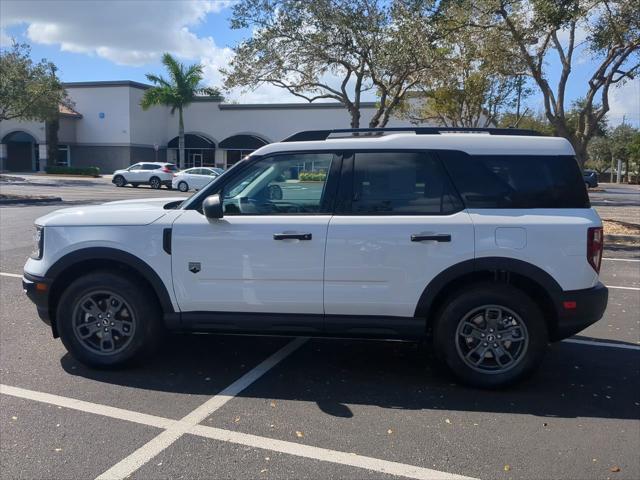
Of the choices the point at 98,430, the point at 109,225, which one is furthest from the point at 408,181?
the point at 98,430

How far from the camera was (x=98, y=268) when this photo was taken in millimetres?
4883

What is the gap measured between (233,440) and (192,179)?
29.7 meters

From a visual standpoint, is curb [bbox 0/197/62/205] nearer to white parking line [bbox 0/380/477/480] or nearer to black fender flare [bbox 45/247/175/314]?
black fender flare [bbox 45/247/175/314]

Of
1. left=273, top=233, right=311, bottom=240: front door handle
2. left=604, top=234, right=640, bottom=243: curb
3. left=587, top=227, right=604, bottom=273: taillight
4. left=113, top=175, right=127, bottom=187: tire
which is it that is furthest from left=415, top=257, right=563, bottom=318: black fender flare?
left=113, top=175, right=127, bottom=187: tire

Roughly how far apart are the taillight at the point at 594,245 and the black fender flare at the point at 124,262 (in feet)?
10.7

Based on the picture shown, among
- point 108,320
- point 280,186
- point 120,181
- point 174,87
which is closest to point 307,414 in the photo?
point 280,186

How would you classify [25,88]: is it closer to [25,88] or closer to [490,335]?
[25,88]

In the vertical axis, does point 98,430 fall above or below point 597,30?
below

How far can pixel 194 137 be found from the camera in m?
52.3

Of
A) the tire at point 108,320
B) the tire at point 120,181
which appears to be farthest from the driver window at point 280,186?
the tire at point 120,181

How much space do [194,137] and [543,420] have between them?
51.0m

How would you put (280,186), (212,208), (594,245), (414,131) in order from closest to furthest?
(594,245) < (212,208) < (280,186) < (414,131)

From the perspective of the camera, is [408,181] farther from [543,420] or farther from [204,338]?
[204,338]

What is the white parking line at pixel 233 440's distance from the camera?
11.1 feet
